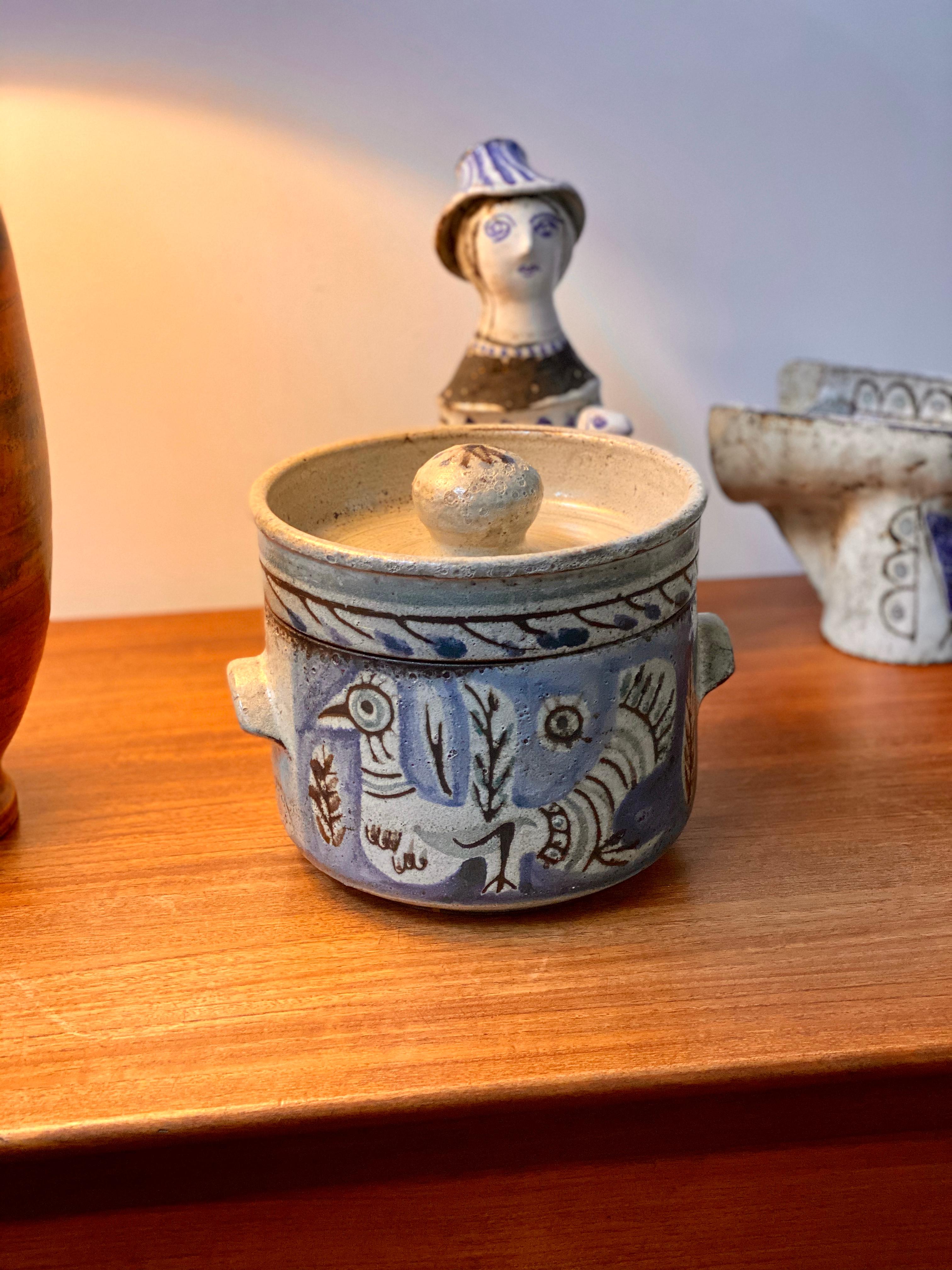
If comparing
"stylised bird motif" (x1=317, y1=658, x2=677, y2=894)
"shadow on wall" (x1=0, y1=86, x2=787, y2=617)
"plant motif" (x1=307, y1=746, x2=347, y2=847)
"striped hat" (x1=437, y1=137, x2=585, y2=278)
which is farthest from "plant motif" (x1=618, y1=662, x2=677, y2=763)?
"shadow on wall" (x1=0, y1=86, x2=787, y2=617)

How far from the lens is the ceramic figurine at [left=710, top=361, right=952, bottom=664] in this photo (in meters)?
0.70

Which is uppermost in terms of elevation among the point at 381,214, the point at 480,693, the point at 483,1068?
the point at 381,214

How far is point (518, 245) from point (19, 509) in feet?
1.14

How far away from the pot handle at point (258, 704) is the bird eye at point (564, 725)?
120 millimetres

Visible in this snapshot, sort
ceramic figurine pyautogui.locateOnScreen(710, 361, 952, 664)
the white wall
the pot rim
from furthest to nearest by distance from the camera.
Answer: the white wall, ceramic figurine pyautogui.locateOnScreen(710, 361, 952, 664), the pot rim

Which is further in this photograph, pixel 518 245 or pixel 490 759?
pixel 518 245

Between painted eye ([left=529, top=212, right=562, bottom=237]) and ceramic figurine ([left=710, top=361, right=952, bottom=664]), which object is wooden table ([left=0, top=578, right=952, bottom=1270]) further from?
painted eye ([left=529, top=212, right=562, bottom=237])

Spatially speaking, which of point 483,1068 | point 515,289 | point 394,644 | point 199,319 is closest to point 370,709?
point 394,644

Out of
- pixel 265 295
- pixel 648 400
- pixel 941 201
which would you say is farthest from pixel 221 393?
pixel 941 201

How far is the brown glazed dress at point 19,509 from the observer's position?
50 centimetres

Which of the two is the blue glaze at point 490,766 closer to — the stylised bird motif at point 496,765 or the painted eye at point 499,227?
the stylised bird motif at point 496,765

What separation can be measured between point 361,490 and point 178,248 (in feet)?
1.32

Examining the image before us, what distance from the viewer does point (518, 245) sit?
71cm

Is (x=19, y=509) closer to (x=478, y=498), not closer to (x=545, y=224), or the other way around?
(x=478, y=498)
